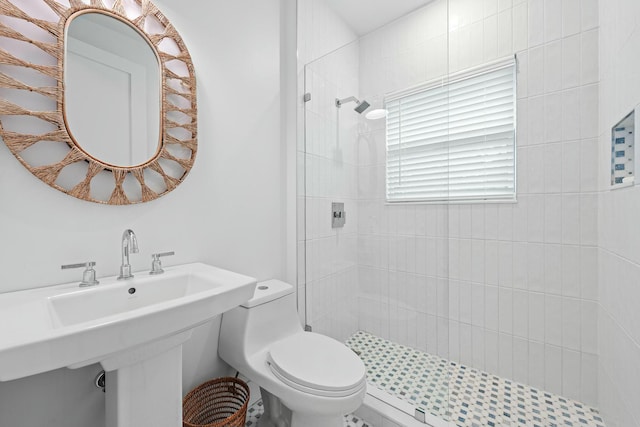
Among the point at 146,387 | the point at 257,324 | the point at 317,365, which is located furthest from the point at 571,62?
the point at 146,387

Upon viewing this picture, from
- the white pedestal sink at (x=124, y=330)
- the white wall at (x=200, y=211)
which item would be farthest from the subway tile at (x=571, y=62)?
the white pedestal sink at (x=124, y=330)

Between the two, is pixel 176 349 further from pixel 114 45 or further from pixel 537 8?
pixel 537 8

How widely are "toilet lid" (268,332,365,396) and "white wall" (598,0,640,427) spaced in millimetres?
992

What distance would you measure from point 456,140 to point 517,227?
0.67 m

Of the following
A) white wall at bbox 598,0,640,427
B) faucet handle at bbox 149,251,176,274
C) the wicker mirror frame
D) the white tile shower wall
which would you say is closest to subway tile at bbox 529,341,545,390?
the white tile shower wall

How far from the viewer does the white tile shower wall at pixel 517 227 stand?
1491 mm

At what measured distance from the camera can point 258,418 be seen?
4.58 ft

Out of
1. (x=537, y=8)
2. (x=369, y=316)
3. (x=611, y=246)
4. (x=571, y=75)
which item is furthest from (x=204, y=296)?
(x=537, y=8)

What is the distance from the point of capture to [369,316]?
1657 millimetres

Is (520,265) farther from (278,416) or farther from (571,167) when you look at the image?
(278,416)

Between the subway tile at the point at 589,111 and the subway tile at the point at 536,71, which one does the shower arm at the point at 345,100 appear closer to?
the subway tile at the point at 536,71

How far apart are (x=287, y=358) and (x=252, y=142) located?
1.11 metres

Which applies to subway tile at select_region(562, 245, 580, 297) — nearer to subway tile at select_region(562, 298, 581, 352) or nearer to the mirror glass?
subway tile at select_region(562, 298, 581, 352)

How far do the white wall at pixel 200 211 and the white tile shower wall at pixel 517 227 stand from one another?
23.4 inches
